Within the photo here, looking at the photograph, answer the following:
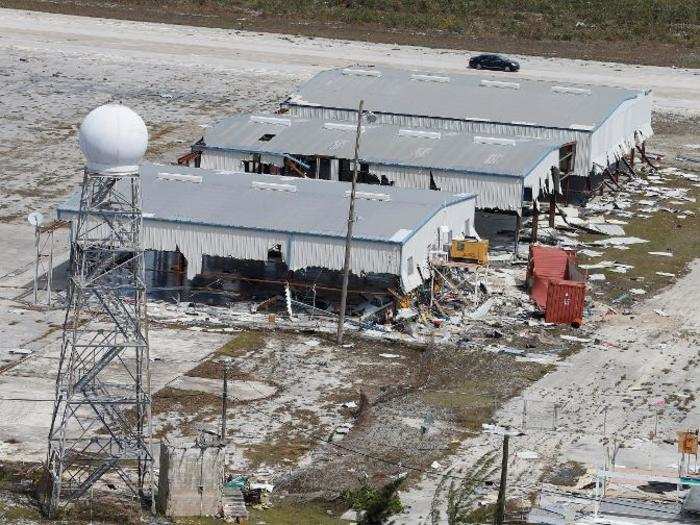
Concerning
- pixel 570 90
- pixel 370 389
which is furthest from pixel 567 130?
pixel 370 389

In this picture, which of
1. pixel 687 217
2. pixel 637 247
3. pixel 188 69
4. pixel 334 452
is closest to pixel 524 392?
pixel 334 452

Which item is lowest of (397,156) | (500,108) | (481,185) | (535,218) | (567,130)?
(535,218)

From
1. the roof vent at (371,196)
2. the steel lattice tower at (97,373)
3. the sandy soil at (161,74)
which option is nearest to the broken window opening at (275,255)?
the roof vent at (371,196)

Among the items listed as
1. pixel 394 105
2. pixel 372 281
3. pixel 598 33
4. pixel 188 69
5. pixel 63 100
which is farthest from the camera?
pixel 598 33

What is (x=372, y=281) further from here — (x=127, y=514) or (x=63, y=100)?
(x=63, y=100)

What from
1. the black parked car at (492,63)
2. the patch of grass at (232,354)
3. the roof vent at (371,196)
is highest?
the roof vent at (371,196)

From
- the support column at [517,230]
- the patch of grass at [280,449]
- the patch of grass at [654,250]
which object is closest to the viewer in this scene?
the patch of grass at [280,449]

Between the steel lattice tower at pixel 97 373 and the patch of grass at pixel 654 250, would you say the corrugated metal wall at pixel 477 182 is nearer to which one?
the patch of grass at pixel 654 250

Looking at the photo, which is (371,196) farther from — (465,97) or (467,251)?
(465,97)
